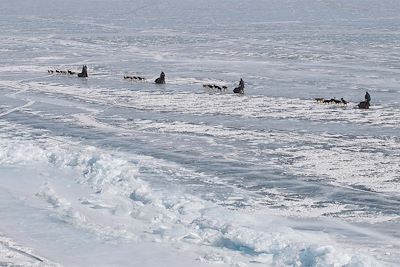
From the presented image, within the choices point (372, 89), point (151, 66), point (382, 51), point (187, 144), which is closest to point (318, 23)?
point (382, 51)

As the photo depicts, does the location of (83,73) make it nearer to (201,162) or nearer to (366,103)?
(366,103)

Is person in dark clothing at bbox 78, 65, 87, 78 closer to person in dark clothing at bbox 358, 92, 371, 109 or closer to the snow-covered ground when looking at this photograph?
the snow-covered ground

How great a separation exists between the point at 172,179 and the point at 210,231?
11.8 feet

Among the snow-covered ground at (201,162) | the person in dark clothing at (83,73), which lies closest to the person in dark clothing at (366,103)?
the snow-covered ground at (201,162)

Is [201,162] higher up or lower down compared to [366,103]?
lower down

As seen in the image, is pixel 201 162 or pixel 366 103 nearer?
pixel 201 162

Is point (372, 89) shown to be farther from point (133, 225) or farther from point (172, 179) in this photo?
point (133, 225)

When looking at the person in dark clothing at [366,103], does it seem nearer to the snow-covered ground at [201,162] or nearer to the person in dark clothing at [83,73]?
the snow-covered ground at [201,162]

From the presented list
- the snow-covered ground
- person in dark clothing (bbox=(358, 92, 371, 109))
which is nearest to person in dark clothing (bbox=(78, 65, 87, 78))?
the snow-covered ground

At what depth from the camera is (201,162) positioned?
51.6 feet

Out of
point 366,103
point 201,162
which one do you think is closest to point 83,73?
point 366,103

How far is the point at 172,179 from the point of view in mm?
14133

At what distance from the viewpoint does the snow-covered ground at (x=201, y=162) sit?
1013 cm

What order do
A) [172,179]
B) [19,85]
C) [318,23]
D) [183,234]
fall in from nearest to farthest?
1. [183,234]
2. [172,179]
3. [19,85]
4. [318,23]
